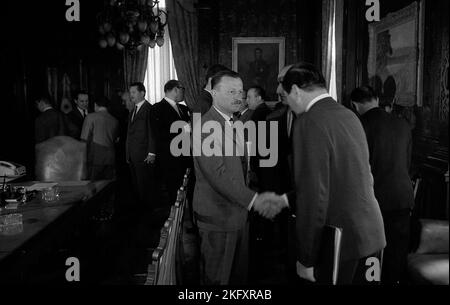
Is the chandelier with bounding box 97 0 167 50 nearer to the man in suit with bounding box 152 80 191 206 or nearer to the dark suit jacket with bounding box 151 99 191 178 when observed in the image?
the man in suit with bounding box 152 80 191 206

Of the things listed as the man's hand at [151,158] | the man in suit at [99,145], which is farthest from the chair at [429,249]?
the man in suit at [99,145]

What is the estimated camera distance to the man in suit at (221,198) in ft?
7.75

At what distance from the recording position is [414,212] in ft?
11.7

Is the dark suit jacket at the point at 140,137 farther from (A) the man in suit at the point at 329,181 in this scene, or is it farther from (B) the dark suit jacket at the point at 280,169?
(A) the man in suit at the point at 329,181

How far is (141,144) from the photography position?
18.6 ft

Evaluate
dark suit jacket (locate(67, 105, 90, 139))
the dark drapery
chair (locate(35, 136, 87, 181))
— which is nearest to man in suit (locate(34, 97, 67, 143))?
dark suit jacket (locate(67, 105, 90, 139))

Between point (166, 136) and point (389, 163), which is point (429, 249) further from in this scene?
point (166, 136)

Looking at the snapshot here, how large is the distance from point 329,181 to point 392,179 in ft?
4.51

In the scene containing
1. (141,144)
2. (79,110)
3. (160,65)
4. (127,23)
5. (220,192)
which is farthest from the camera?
(160,65)

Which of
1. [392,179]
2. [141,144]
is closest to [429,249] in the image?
[392,179]

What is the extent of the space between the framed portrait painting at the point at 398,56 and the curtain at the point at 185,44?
3.85 m

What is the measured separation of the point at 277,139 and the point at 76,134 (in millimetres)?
3220

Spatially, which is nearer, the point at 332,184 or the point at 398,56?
the point at 332,184
